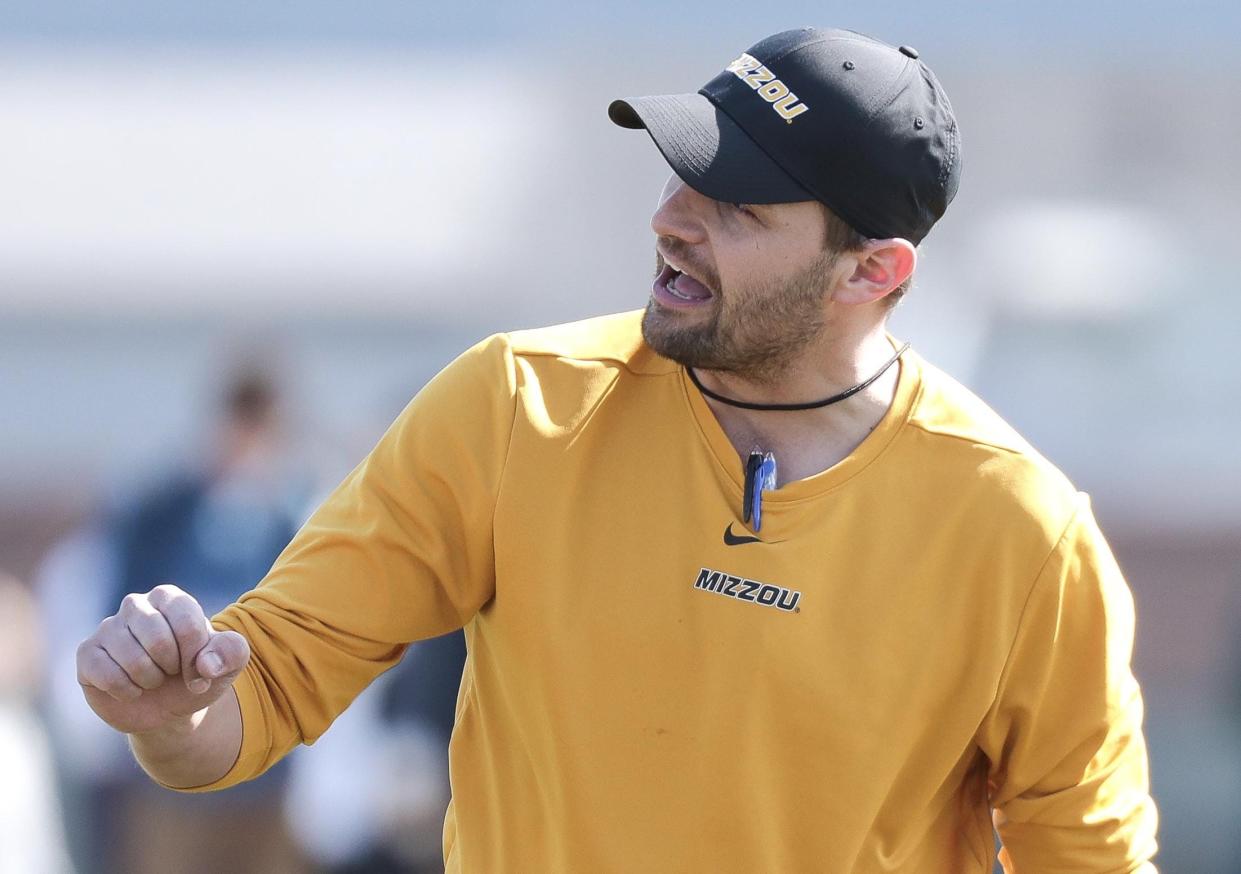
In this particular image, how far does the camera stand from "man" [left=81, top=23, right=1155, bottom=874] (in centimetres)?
258

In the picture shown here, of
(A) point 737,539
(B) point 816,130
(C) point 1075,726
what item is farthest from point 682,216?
(C) point 1075,726

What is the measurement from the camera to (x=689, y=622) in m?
2.60

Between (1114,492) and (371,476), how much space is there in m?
10.9

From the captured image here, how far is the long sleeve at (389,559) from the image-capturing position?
259 cm

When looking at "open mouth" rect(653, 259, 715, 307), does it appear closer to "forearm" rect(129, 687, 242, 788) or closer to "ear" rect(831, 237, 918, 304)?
"ear" rect(831, 237, 918, 304)

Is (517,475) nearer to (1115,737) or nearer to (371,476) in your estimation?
(371,476)

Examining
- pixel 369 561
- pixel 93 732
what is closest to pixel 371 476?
pixel 369 561

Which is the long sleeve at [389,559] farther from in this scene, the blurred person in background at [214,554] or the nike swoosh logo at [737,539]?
the blurred person in background at [214,554]

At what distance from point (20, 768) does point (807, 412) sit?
11.6 ft

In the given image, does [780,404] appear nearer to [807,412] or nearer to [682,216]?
[807,412]

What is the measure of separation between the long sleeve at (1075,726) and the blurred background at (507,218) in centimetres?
909

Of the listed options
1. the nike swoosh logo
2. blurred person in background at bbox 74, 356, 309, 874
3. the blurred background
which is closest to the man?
the nike swoosh logo

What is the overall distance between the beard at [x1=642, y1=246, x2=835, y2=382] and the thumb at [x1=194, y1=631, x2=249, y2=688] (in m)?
0.78

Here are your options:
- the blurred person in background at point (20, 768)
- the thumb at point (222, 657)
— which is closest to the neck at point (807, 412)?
the thumb at point (222, 657)
